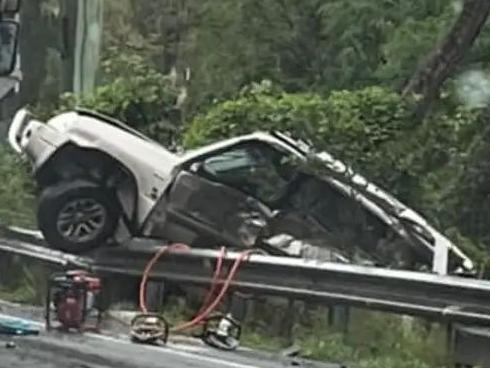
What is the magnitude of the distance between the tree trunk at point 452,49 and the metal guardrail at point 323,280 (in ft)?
22.8

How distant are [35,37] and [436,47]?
843 cm

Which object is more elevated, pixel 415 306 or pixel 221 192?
pixel 221 192

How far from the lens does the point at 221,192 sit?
13086mm

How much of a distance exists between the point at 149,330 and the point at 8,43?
2244 mm

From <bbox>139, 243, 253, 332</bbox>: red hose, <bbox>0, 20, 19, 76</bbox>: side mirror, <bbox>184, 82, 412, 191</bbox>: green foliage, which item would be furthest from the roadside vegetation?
<bbox>0, 20, 19, 76</bbox>: side mirror

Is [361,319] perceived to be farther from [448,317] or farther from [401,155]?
[401,155]

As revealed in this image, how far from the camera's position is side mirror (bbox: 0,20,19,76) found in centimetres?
950

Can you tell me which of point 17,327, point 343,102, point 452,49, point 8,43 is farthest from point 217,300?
point 452,49

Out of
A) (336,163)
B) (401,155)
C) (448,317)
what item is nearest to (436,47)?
(401,155)

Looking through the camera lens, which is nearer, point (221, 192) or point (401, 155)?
point (221, 192)

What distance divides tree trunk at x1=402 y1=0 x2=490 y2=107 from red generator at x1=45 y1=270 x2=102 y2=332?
27.8ft

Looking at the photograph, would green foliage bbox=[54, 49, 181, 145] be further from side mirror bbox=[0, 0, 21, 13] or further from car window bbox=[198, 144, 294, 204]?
side mirror bbox=[0, 0, 21, 13]

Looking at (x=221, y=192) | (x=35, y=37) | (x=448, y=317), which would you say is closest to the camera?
(x=448, y=317)

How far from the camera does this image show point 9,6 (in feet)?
32.3
